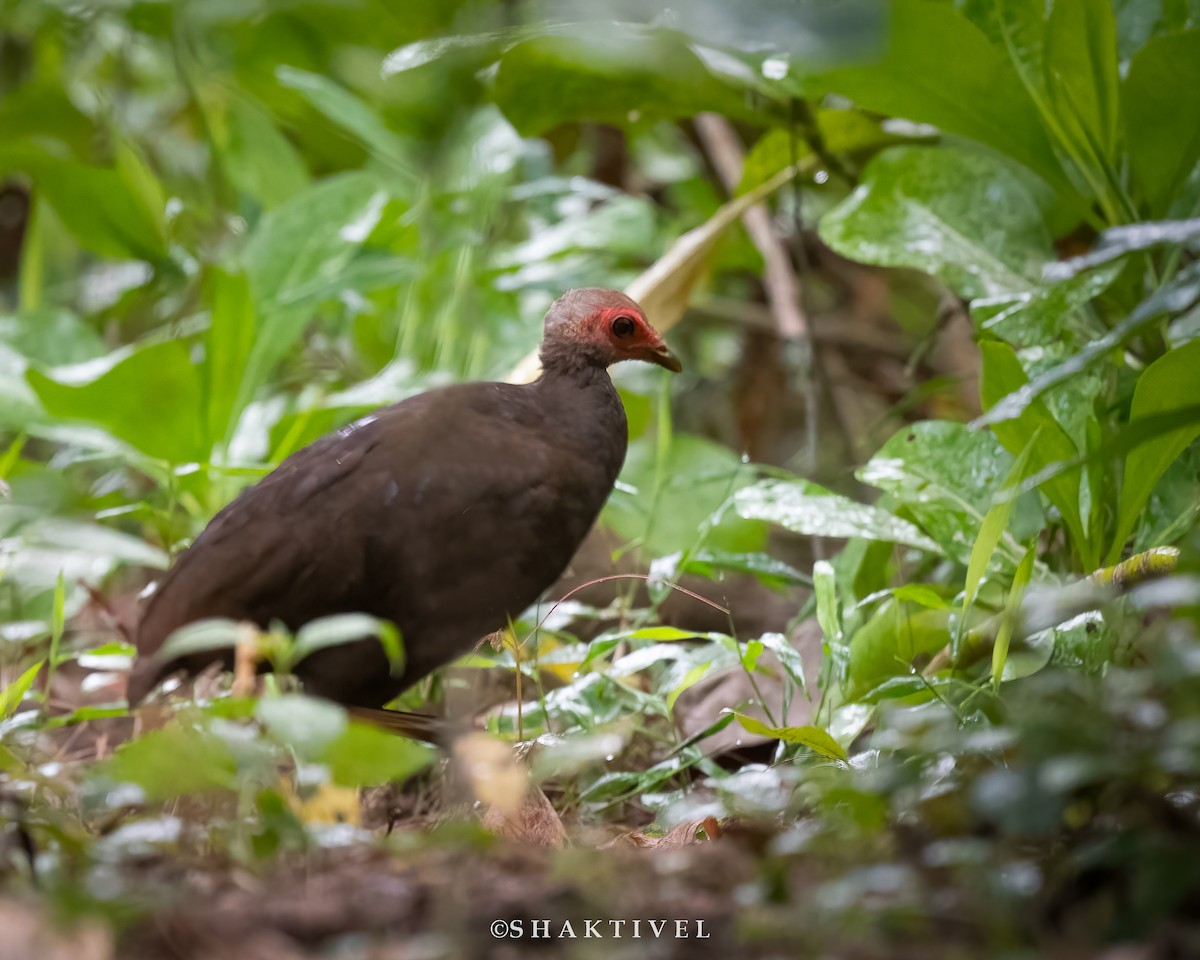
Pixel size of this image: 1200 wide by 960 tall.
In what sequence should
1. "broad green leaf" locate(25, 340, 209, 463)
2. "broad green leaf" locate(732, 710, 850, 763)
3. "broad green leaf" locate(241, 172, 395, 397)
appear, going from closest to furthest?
"broad green leaf" locate(732, 710, 850, 763)
"broad green leaf" locate(25, 340, 209, 463)
"broad green leaf" locate(241, 172, 395, 397)

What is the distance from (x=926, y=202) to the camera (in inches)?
118

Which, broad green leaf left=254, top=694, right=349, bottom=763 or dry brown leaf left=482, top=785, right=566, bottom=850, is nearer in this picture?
broad green leaf left=254, top=694, right=349, bottom=763

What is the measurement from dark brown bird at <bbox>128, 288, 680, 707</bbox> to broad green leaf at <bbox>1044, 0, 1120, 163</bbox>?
1.31 meters

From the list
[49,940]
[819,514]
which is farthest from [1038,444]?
[49,940]

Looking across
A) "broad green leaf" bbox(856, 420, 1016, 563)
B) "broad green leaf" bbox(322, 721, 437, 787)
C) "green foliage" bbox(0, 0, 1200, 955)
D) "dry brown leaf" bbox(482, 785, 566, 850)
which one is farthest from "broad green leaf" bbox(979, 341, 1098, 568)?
"broad green leaf" bbox(322, 721, 437, 787)

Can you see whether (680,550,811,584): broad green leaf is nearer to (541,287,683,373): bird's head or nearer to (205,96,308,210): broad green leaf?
(541,287,683,373): bird's head

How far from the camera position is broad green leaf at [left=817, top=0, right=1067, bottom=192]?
8.63ft

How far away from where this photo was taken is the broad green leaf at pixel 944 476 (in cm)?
262

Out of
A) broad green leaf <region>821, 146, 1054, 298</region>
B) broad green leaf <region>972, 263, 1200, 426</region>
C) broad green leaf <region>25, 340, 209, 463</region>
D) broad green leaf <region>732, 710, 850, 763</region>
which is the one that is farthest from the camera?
broad green leaf <region>25, 340, 209, 463</region>

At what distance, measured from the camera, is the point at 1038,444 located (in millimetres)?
2393

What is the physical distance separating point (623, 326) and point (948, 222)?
0.89 m

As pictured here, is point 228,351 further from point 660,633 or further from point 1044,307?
point 1044,307

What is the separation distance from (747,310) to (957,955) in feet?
13.9

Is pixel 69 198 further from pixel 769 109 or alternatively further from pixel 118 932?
pixel 118 932
